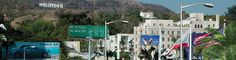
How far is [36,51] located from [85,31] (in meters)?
19.6

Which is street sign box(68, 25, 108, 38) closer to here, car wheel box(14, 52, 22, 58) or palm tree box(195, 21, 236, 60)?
car wheel box(14, 52, 22, 58)

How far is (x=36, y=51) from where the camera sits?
10338 centimetres

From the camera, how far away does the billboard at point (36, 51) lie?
102438mm

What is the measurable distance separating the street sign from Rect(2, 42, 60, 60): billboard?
17.0 meters

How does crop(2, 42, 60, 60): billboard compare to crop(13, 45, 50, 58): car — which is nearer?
crop(2, 42, 60, 60): billboard

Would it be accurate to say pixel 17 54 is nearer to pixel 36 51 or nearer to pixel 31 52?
pixel 31 52

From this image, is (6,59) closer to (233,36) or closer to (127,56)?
(127,56)

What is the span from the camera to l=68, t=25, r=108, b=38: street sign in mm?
84875

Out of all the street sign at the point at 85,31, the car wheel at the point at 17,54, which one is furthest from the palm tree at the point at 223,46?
the car wheel at the point at 17,54


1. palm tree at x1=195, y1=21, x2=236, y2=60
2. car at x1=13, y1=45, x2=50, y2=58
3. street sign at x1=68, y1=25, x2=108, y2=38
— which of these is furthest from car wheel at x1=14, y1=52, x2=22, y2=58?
palm tree at x1=195, y1=21, x2=236, y2=60

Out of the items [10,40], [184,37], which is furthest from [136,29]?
[184,37]

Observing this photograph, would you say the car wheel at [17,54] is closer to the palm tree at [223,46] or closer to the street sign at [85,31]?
the street sign at [85,31]

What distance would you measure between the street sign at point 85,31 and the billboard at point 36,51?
17.0 m

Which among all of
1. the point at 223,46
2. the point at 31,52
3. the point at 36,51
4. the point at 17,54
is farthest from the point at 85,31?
the point at 223,46
